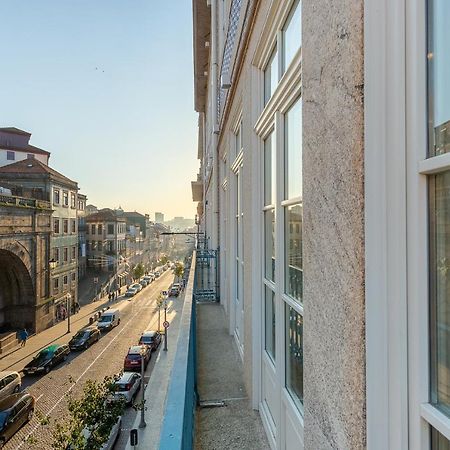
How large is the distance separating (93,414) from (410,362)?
10829 mm

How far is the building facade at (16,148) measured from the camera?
30.9 meters

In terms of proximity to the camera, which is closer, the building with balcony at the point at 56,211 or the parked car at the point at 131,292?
the building with balcony at the point at 56,211

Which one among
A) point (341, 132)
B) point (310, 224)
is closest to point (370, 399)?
point (310, 224)

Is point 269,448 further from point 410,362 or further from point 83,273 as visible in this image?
point 83,273

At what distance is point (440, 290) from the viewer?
0.75m

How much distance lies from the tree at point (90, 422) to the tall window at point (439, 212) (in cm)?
944

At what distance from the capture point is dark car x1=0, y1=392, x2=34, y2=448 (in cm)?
1061

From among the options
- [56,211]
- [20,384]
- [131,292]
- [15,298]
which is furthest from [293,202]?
[131,292]

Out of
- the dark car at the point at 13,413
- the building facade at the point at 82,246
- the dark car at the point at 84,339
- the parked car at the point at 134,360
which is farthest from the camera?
the building facade at the point at 82,246

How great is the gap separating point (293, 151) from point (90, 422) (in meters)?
10.3

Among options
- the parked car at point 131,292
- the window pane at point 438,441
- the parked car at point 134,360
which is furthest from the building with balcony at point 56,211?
the window pane at point 438,441

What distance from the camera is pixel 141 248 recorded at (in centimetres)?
5497

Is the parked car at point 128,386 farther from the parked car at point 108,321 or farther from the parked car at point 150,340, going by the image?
the parked car at point 108,321

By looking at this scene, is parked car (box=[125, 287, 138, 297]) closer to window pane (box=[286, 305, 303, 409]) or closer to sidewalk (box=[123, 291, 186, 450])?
sidewalk (box=[123, 291, 186, 450])
